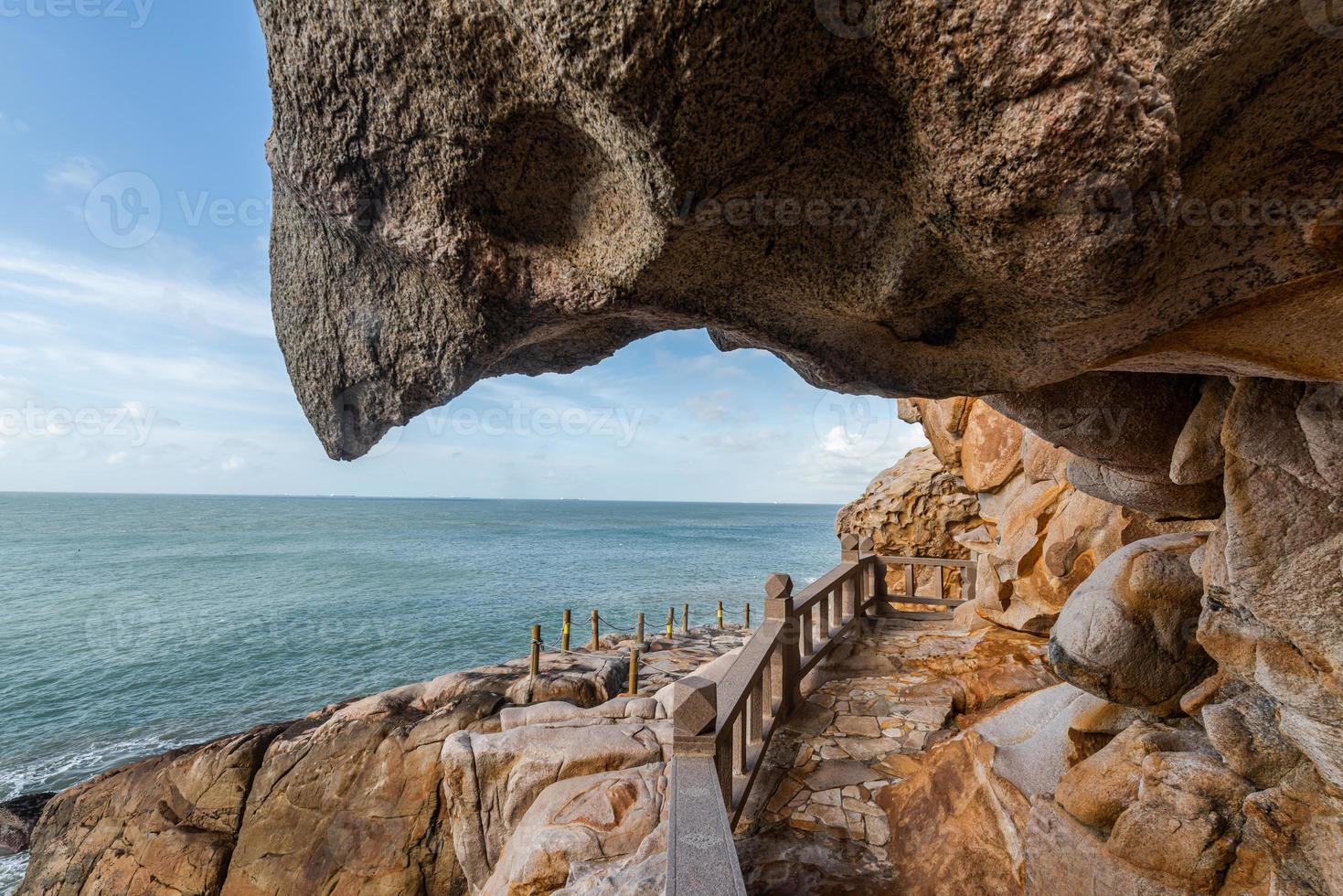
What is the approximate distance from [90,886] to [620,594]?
2943 cm

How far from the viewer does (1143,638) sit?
140 inches

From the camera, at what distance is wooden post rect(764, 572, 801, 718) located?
592cm

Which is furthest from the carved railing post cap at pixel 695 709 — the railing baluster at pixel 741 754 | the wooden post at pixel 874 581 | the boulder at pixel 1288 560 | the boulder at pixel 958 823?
the wooden post at pixel 874 581

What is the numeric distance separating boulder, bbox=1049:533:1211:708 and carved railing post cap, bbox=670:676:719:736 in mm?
2390

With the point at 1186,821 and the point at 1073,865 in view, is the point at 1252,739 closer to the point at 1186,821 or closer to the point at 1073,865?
the point at 1186,821

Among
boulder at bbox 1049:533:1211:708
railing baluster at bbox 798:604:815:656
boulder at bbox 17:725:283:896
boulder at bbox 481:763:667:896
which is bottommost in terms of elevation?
boulder at bbox 17:725:283:896

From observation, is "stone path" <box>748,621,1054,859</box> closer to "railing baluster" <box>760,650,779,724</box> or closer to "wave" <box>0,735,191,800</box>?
"railing baluster" <box>760,650,779,724</box>

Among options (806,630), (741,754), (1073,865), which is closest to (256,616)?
(806,630)

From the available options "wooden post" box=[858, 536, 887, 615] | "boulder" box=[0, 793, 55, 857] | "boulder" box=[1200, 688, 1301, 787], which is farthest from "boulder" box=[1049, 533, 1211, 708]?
"boulder" box=[0, 793, 55, 857]

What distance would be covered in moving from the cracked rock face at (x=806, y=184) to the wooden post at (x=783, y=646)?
3564mm

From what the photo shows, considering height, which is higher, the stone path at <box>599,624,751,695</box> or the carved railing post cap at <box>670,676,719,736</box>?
the carved railing post cap at <box>670,676,719,736</box>

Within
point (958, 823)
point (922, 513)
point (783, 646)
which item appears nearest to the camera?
point (958, 823)

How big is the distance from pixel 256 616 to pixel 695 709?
36322mm

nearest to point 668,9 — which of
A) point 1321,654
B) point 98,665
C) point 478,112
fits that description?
point 478,112
